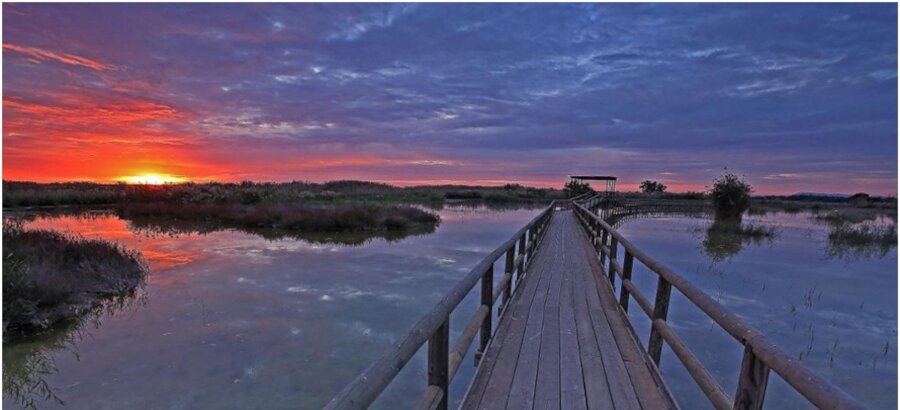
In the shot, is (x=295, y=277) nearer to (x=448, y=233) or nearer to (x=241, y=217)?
(x=448, y=233)

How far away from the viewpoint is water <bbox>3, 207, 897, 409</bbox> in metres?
6.04

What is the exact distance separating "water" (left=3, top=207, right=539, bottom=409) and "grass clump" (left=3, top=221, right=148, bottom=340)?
0.60 metres

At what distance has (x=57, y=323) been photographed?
27.1 feet

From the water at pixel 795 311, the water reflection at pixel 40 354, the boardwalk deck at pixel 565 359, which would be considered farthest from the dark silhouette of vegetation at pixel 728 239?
the water reflection at pixel 40 354

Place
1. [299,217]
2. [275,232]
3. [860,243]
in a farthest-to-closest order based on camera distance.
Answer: [299,217] < [275,232] < [860,243]

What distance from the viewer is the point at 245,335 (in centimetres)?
781

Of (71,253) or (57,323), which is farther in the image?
(71,253)

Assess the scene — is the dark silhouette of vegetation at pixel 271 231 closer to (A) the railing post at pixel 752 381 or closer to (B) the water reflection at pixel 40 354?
(B) the water reflection at pixel 40 354

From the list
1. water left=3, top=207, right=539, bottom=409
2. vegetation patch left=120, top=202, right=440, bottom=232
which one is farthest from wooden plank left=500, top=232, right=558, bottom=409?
vegetation patch left=120, top=202, right=440, bottom=232

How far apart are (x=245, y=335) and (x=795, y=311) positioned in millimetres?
11932

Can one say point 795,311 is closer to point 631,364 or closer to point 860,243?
point 631,364

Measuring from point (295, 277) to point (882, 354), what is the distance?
42.2ft

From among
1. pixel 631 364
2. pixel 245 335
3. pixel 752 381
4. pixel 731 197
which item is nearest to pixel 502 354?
pixel 631 364

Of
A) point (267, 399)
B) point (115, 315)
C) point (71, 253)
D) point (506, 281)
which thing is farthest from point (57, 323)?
point (506, 281)
